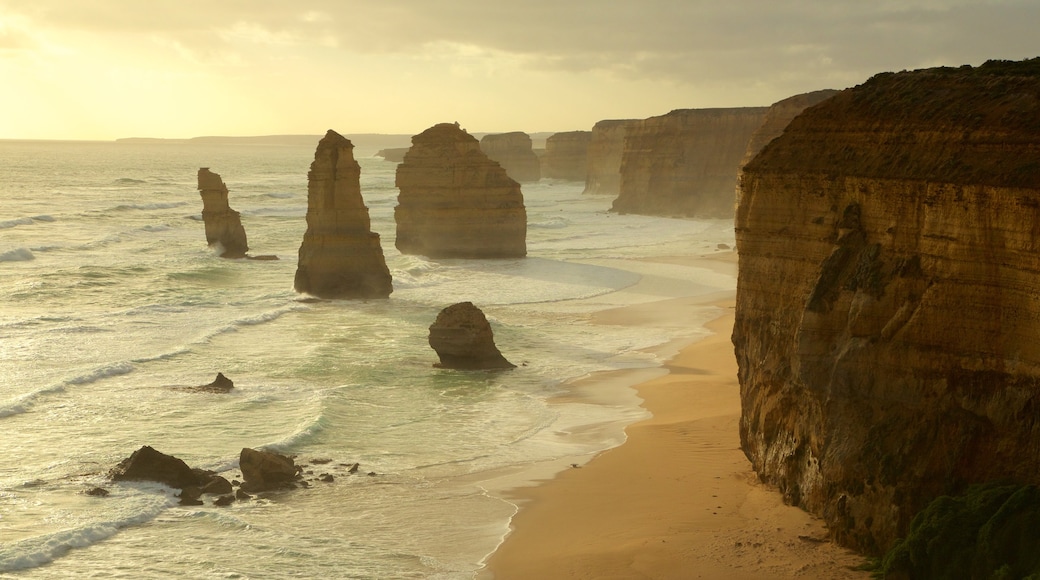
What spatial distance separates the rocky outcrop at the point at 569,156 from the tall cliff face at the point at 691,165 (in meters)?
58.6

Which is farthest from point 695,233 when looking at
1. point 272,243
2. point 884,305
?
point 884,305

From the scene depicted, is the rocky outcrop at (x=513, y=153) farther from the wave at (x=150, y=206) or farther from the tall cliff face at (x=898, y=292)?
the tall cliff face at (x=898, y=292)

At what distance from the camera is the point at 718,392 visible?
1084 inches

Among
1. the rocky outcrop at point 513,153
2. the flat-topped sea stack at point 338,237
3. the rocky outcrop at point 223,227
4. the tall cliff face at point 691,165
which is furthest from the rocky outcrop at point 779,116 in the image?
the rocky outcrop at point 513,153

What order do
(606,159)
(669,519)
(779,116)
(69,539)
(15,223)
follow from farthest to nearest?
(606,159) → (15,223) → (779,116) → (669,519) → (69,539)

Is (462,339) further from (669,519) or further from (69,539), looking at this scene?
(69,539)

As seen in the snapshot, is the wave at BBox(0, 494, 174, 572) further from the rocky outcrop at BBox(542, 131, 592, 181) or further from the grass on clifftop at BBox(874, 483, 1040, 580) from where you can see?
the rocky outcrop at BBox(542, 131, 592, 181)

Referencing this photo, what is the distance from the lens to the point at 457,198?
2287 inches

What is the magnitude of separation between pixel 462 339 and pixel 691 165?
239 ft

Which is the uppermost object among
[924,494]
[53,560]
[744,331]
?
[744,331]

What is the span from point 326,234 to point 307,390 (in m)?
16.3

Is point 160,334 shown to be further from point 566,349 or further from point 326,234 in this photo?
point 566,349

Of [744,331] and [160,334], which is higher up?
[744,331]

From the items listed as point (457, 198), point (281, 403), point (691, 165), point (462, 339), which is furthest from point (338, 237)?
point (691, 165)
